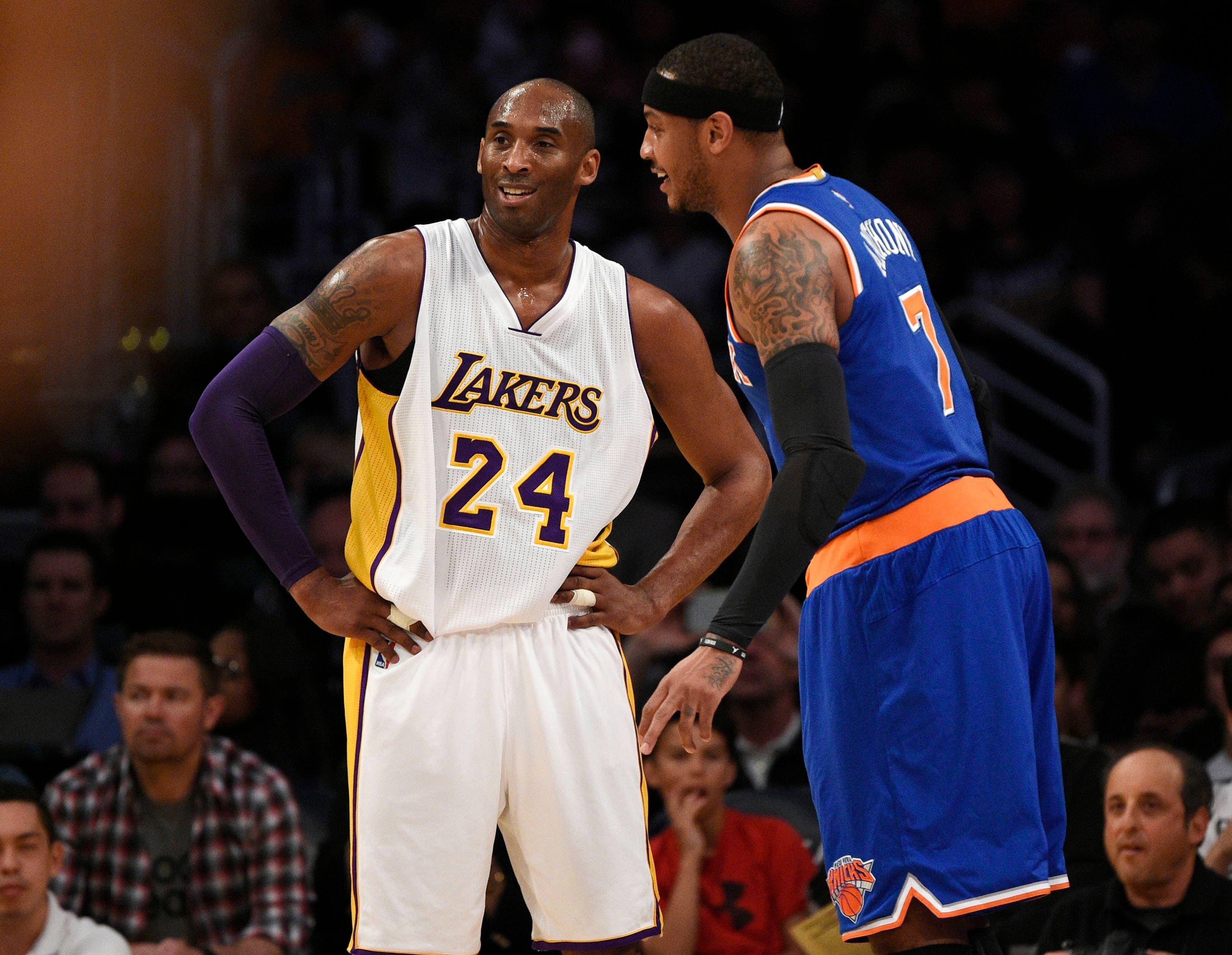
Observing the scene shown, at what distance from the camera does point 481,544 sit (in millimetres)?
3424

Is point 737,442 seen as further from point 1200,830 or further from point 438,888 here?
point 1200,830

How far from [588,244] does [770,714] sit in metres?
4.51

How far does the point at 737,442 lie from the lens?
12.3 ft

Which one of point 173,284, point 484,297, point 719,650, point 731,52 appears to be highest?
point 173,284

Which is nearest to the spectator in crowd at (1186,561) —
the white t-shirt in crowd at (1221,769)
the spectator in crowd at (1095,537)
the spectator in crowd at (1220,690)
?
the spectator in crowd at (1095,537)

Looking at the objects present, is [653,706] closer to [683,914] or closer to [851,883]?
[851,883]

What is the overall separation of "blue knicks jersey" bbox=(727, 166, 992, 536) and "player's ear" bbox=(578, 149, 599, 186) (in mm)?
453

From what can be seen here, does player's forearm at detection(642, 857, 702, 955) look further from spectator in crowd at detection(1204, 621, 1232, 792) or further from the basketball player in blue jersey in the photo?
the basketball player in blue jersey

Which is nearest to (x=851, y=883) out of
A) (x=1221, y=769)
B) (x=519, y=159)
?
(x=519, y=159)

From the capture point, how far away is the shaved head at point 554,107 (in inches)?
138

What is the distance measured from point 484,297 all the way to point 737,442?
70 centimetres

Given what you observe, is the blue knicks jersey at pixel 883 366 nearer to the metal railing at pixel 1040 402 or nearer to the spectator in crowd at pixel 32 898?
the spectator in crowd at pixel 32 898

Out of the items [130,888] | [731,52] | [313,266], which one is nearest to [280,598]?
[130,888]

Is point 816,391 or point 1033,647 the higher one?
point 816,391
